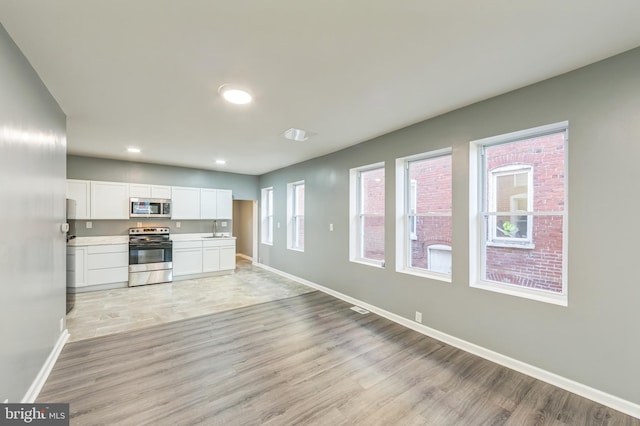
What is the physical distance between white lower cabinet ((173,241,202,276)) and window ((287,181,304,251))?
6.50 feet

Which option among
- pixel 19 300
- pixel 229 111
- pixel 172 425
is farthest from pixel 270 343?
pixel 229 111

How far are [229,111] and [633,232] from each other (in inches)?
143

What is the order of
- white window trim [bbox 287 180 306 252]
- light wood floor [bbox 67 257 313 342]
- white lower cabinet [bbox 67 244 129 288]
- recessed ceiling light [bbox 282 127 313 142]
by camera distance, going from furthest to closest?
white window trim [bbox 287 180 306 252], white lower cabinet [bbox 67 244 129 288], recessed ceiling light [bbox 282 127 313 142], light wood floor [bbox 67 257 313 342]

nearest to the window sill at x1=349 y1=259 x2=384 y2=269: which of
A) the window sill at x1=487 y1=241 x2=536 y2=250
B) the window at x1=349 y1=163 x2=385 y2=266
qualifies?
the window at x1=349 y1=163 x2=385 y2=266

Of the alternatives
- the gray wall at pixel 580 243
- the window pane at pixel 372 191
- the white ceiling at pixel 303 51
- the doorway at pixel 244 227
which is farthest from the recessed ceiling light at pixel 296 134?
the doorway at pixel 244 227

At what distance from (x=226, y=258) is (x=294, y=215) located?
188 centimetres

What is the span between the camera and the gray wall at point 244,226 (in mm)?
8320

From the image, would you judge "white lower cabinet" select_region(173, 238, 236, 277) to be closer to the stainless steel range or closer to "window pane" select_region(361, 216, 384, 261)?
the stainless steel range

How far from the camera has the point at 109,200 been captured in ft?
17.1

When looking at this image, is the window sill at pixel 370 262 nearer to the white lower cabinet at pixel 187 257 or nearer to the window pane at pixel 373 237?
the window pane at pixel 373 237

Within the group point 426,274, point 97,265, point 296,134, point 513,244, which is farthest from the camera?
point 97,265

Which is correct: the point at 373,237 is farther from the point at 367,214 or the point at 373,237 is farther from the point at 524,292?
the point at 524,292

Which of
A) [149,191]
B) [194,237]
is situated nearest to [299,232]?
[194,237]

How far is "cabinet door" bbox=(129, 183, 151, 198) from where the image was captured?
17.7 feet
